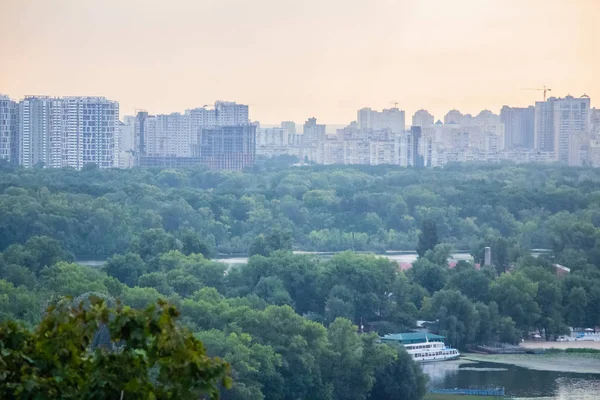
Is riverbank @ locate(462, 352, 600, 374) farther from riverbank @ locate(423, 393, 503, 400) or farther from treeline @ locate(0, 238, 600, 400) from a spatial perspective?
riverbank @ locate(423, 393, 503, 400)

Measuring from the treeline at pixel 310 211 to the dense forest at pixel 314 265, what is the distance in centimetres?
8

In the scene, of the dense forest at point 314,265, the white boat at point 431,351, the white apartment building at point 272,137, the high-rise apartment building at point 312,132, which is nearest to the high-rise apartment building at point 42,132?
the dense forest at point 314,265

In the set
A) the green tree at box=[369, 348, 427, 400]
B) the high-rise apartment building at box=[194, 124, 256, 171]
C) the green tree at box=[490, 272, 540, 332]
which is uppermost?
the high-rise apartment building at box=[194, 124, 256, 171]

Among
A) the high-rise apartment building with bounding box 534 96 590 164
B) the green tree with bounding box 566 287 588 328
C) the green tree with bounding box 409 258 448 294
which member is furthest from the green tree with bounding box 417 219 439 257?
the high-rise apartment building with bounding box 534 96 590 164

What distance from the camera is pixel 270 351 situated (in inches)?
671

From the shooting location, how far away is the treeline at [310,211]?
116 ft

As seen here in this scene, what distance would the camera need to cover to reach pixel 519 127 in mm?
90250

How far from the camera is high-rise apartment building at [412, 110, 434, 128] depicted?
9944 centimetres

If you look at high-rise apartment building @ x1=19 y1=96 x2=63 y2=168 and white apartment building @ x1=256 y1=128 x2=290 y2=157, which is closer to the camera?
high-rise apartment building @ x1=19 y1=96 x2=63 y2=168

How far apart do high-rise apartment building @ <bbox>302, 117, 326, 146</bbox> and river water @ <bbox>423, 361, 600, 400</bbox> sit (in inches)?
2791

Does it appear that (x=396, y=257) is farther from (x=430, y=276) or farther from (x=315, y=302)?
(x=315, y=302)

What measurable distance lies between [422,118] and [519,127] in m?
10.5

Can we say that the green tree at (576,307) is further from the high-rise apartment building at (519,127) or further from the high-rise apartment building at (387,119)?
the high-rise apartment building at (387,119)

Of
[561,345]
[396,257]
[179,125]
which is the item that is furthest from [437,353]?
[179,125]
